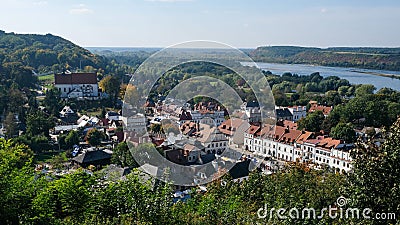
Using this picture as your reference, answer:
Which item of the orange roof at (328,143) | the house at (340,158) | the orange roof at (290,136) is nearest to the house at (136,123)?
the orange roof at (290,136)

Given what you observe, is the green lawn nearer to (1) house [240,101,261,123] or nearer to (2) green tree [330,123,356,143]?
(1) house [240,101,261,123]

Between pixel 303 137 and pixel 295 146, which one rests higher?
pixel 303 137

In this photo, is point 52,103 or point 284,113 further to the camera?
point 284,113

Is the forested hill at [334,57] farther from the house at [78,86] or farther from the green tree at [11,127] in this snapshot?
the green tree at [11,127]

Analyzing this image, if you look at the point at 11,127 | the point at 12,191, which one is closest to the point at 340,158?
the point at 12,191

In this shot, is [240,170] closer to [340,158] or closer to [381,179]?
[340,158]

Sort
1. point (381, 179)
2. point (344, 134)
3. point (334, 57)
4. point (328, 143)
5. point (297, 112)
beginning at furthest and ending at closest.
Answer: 1. point (334, 57)
2. point (297, 112)
3. point (344, 134)
4. point (328, 143)
5. point (381, 179)
